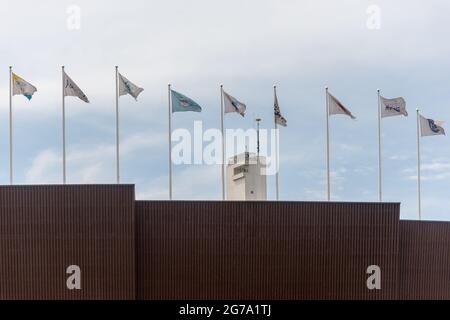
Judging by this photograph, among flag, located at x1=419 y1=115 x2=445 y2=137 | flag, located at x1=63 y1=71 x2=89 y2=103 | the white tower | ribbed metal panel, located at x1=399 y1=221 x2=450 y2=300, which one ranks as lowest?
ribbed metal panel, located at x1=399 y1=221 x2=450 y2=300

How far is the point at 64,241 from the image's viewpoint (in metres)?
38.0

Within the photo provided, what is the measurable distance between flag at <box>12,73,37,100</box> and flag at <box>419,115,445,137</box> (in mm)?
24525

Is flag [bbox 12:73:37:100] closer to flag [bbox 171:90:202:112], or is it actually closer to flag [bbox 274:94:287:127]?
flag [bbox 171:90:202:112]

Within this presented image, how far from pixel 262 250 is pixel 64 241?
11094mm

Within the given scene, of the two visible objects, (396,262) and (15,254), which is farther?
(396,262)

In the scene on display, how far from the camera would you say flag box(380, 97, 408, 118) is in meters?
44.1

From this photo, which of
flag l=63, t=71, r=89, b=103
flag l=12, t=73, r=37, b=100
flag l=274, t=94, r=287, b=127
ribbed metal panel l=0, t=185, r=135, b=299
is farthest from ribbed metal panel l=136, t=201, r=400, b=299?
flag l=12, t=73, r=37, b=100

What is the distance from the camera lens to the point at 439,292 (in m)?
43.8

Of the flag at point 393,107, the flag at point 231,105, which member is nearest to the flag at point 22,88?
the flag at point 231,105

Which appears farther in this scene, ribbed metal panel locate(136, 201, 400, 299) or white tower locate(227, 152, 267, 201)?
white tower locate(227, 152, 267, 201)

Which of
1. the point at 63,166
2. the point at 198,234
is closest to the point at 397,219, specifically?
the point at 198,234

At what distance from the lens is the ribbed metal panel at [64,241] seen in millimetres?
37906
